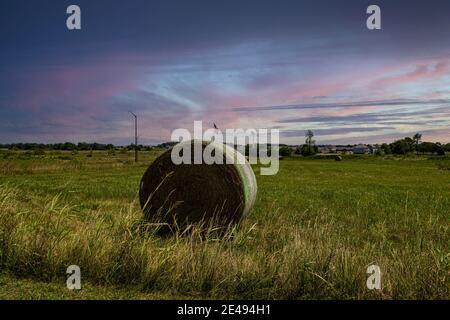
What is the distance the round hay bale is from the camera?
30.4 feet

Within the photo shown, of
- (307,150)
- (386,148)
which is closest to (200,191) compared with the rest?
(307,150)

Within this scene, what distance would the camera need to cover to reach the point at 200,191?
952cm

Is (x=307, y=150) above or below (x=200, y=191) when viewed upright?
above

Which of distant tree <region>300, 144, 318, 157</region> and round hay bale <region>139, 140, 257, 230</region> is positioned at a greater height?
distant tree <region>300, 144, 318, 157</region>

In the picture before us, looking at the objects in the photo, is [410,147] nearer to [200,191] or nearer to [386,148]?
[386,148]

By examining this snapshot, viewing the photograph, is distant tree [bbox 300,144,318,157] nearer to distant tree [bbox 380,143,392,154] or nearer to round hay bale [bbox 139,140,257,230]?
distant tree [bbox 380,143,392,154]

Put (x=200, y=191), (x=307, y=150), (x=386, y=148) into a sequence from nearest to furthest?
(x=200, y=191) → (x=307, y=150) → (x=386, y=148)

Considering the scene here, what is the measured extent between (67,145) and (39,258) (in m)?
130

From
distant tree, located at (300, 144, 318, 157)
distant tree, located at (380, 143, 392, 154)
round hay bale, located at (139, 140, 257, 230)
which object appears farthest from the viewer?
distant tree, located at (380, 143, 392, 154)

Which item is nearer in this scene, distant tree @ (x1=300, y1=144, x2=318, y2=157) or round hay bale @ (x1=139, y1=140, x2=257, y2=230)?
round hay bale @ (x1=139, y1=140, x2=257, y2=230)

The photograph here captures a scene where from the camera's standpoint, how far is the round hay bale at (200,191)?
30.4ft

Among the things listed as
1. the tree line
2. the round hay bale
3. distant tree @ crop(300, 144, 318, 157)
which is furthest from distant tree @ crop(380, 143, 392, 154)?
the round hay bale
